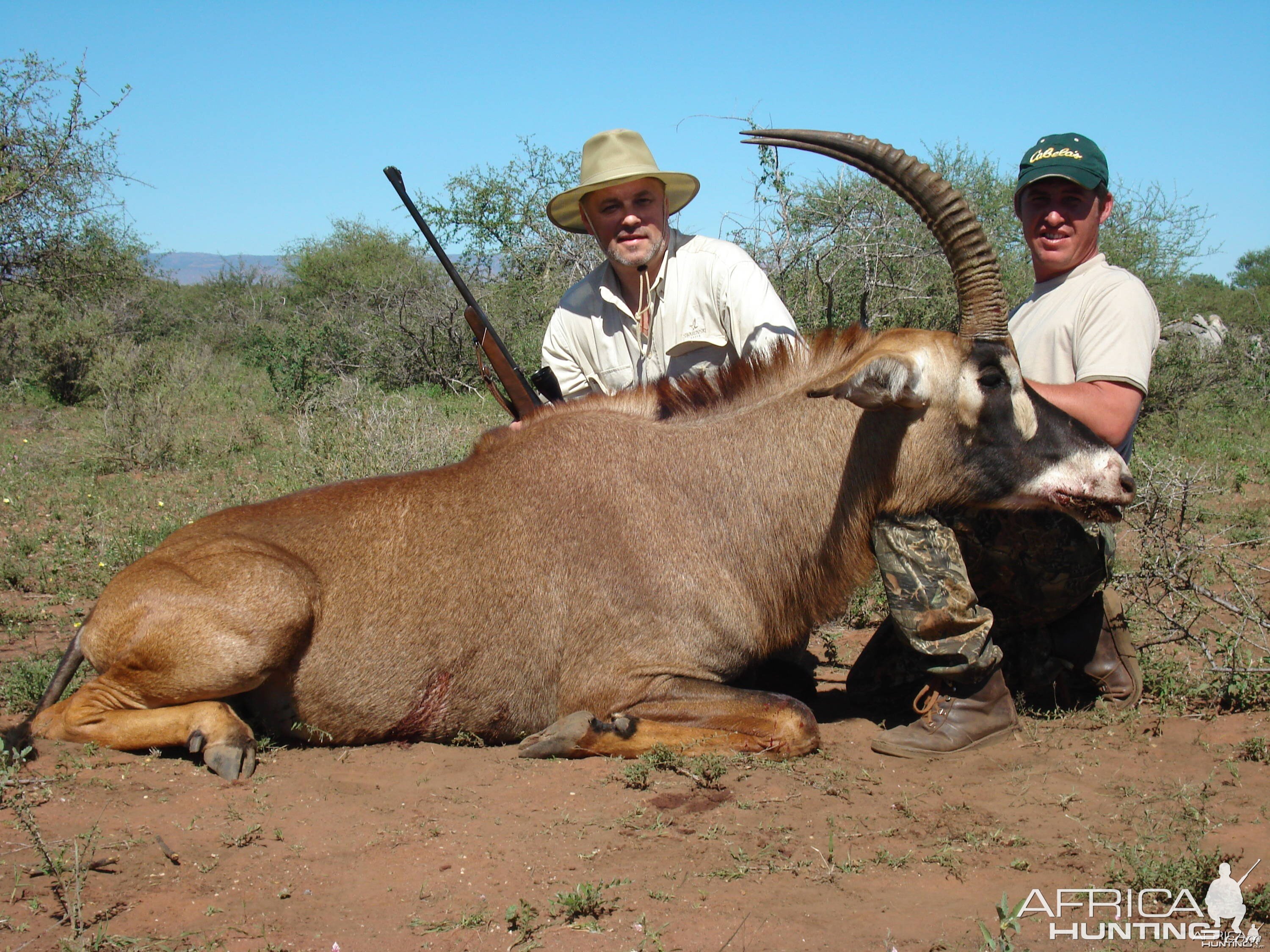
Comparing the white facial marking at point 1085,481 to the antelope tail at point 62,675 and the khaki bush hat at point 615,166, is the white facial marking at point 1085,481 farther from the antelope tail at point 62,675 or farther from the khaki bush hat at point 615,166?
the antelope tail at point 62,675

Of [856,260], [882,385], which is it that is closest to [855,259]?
[856,260]

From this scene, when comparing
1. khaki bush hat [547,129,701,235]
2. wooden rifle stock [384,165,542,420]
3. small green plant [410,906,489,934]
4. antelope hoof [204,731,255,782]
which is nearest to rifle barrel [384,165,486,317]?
wooden rifle stock [384,165,542,420]

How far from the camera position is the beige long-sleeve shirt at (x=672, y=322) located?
6164mm

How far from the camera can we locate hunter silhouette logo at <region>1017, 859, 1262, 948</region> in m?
3.15

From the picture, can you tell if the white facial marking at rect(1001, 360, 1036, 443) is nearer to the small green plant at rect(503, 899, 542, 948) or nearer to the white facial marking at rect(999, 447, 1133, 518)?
the white facial marking at rect(999, 447, 1133, 518)

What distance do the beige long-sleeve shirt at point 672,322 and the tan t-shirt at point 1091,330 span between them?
1.31 m

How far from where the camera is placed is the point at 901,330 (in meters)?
5.07

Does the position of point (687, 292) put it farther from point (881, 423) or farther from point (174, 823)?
point (174, 823)

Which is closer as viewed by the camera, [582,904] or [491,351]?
[582,904]

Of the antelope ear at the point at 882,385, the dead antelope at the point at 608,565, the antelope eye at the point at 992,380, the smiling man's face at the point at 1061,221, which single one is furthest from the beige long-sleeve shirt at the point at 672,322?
the smiling man's face at the point at 1061,221

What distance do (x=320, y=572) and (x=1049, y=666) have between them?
3.89m

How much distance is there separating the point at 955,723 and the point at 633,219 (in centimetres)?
350

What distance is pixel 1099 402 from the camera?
4.97 meters

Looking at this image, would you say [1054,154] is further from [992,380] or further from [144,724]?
[144,724]
